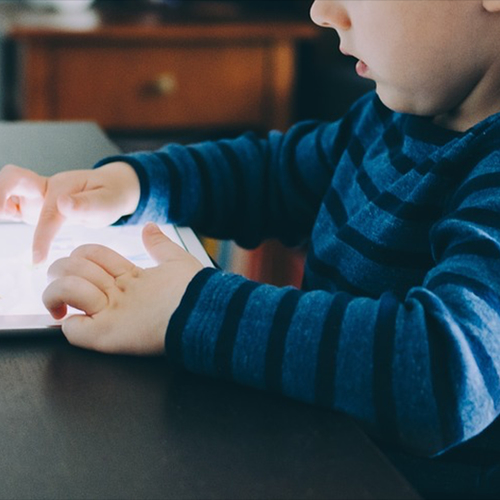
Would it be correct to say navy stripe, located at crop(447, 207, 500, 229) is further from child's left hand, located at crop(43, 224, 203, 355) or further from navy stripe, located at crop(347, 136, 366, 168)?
navy stripe, located at crop(347, 136, 366, 168)

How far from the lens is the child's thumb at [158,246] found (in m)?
0.52

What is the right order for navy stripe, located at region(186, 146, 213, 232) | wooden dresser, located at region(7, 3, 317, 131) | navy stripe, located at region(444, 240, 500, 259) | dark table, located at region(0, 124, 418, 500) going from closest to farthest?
dark table, located at region(0, 124, 418, 500) < navy stripe, located at region(444, 240, 500, 259) < navy stripe, located at region(186, 146, 213, 232) < wooden dresser, located at region(7, 3, 317, 131)

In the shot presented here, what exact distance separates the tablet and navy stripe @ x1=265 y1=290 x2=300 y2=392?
0.12 metres

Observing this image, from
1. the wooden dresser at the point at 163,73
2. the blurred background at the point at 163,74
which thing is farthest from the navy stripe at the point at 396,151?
the wooden dresser at the point at 163,73

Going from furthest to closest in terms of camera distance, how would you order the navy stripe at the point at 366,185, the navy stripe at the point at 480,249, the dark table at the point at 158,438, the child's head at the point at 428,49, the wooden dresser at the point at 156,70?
the wooden dresser at the point at 156,70, the navy stripe at the point at 366,185, the child's head at the point at 428,49, the navy stripe at the point at 480,249, the dark table at the point at 158,438

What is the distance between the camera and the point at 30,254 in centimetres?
61

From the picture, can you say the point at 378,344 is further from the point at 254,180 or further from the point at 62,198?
the point at 254,180

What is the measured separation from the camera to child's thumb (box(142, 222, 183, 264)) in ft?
1.71

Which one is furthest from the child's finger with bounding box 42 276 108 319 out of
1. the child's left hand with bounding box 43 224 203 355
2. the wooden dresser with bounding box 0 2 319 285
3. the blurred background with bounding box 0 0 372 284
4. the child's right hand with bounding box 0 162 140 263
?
the wooden dresser with bounding box 0 2 319 285

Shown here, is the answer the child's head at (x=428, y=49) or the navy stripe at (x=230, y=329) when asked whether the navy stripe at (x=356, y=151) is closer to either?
the child's head at (x=428, y=49)

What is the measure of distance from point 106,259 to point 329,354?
0.15 m

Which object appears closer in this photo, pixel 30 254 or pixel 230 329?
pixel 230 329

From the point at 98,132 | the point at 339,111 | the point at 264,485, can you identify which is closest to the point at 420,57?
the point at 264,485

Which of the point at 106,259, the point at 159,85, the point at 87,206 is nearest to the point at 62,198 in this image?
the point at 87,206
